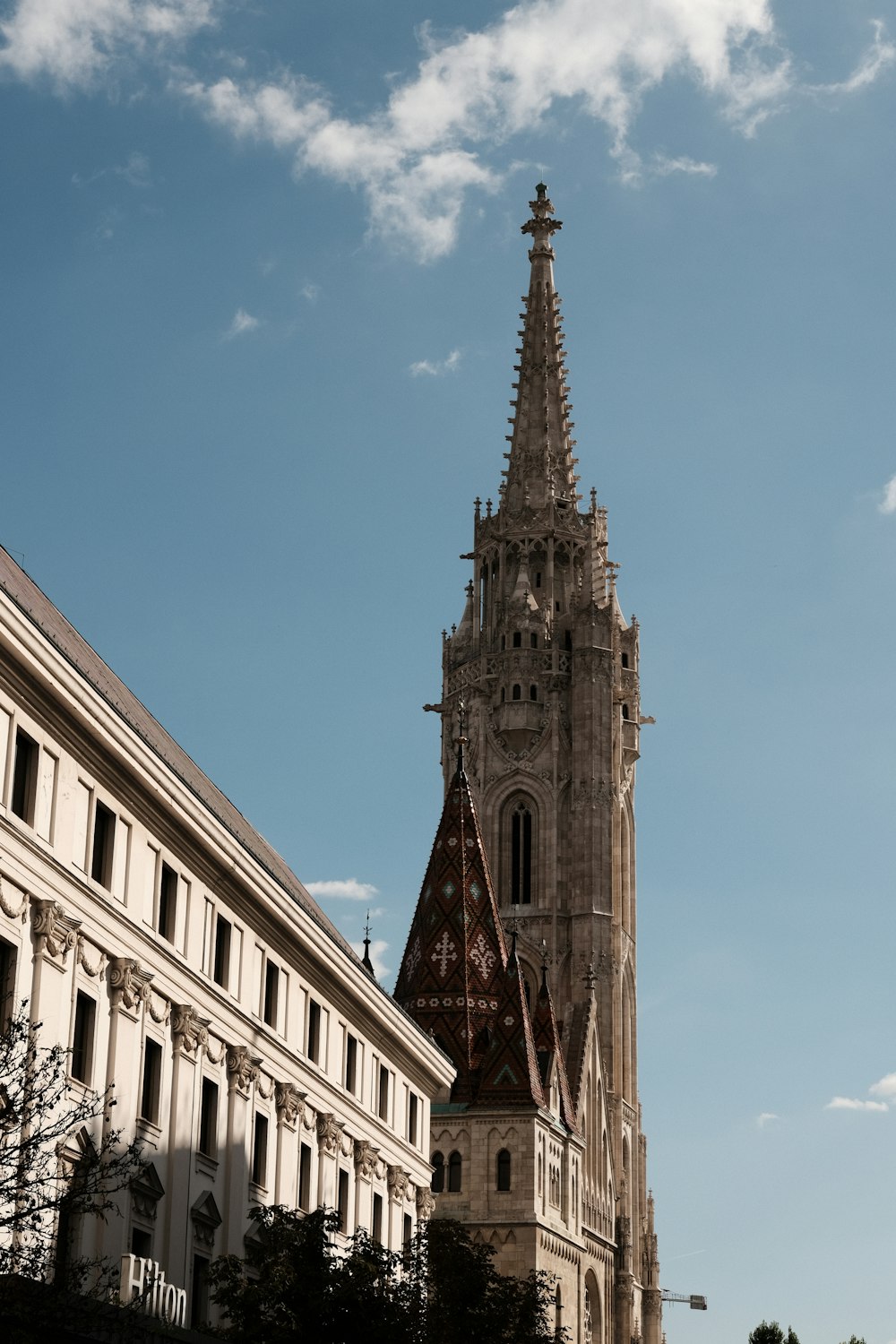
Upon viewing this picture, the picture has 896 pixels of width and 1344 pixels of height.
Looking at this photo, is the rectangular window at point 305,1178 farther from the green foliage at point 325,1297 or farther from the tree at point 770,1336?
the tree at point 770,1336

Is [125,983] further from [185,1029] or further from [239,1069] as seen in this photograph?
[239,1069]

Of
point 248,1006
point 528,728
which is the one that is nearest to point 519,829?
point 528,728

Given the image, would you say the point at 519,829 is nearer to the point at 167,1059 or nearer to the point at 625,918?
the point at 625,918

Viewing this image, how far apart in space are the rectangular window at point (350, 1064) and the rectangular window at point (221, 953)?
28.8 feet

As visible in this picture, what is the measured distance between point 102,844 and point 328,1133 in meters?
13.3

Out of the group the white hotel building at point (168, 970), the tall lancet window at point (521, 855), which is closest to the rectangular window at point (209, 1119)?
the white hotel building at point (168, 970)

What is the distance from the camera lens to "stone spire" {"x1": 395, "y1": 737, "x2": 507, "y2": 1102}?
83125 millimetres

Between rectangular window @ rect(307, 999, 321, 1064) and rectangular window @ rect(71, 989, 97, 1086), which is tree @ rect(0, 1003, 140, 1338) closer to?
rectangular window @ rect(71, 989, 97, 1086)

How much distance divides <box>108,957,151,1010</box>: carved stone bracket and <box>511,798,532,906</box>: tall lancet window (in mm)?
76867

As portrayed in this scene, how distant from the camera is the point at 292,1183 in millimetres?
43938

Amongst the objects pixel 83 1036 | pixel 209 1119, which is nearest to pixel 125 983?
pixel 83 1036

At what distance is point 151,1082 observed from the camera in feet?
120

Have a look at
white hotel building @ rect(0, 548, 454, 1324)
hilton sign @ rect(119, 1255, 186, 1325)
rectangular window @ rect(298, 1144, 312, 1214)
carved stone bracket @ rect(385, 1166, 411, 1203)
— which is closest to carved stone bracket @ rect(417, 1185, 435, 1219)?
carved stone bracket @ rect(385, 1166, 411, 1203)

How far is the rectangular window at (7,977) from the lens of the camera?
29844 mm
